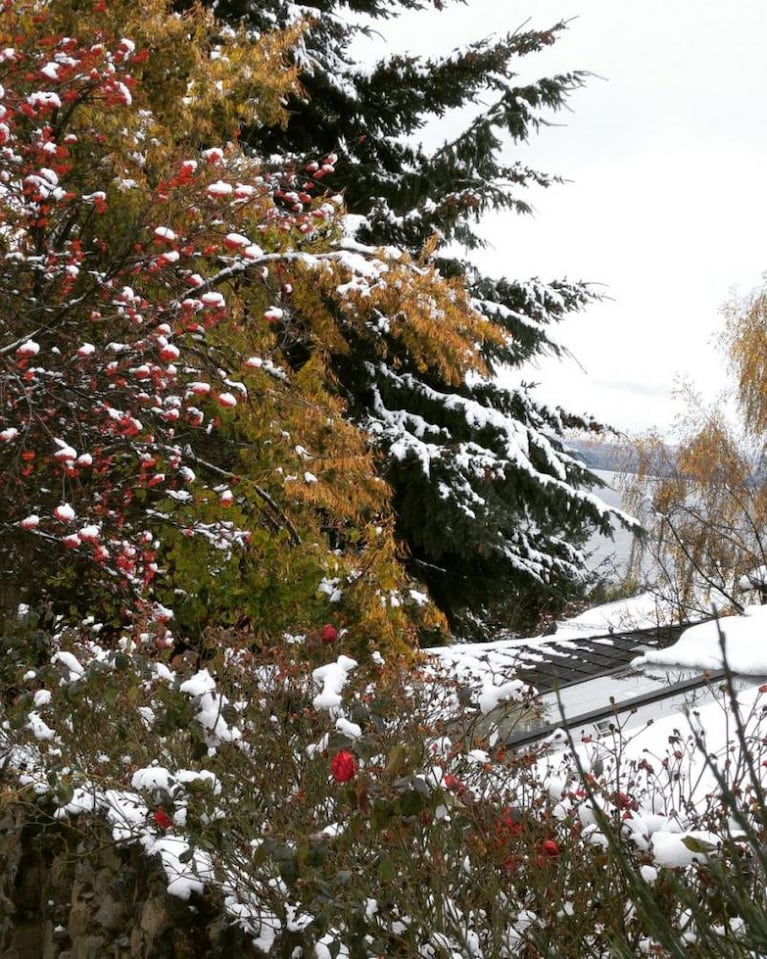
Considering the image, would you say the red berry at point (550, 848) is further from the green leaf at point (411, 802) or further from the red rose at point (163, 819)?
the red rose at point (163, 819)

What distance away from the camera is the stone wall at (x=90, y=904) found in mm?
3215

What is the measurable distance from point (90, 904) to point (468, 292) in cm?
987

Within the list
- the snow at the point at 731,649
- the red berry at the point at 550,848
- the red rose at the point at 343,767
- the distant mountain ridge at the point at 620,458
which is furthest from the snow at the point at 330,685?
the distant mountain ridge at the point at 620,458

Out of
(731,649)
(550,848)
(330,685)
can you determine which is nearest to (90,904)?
(330,685)

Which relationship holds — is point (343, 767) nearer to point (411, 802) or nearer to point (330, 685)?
point (411, 802)

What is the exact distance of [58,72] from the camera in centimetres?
600

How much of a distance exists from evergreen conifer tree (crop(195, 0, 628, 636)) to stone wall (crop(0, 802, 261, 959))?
776cm

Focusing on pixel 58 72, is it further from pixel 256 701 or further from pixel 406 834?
pixel 406 834

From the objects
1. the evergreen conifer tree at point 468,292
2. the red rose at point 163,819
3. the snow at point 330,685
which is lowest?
the red rose at point 163,819

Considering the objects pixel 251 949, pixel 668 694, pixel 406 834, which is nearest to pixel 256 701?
pixel 251 949

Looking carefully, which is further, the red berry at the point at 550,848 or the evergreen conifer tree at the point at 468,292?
the evergreen conifer tree at the point at 468,292

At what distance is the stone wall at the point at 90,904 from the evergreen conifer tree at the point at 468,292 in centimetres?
776

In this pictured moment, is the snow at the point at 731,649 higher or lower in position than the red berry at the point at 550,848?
higher

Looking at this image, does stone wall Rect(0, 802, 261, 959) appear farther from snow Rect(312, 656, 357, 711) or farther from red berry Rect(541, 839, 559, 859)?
red berry Rect(541, 839, 559, 859)
